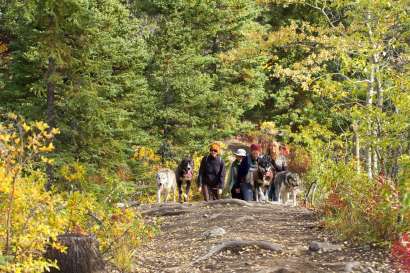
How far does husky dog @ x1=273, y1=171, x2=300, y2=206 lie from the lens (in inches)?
519

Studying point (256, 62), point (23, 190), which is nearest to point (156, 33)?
point (256, 62)

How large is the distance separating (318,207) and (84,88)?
611 cm

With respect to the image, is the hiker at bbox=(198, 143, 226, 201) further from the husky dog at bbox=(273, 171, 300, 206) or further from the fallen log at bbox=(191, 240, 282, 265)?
the fallen log at bbox=(191, 240, 282, 265)

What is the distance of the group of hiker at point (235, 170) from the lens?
1278 cm

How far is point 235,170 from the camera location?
13.2 metres

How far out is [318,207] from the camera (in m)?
10.5

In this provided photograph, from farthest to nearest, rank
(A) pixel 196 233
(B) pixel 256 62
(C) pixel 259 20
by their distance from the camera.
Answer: (C) pixel 259 20 → (B) pixel 256 62 → (A) pixel 196 233

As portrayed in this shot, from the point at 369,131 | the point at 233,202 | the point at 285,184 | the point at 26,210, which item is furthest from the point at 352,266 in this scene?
the point at 285,184

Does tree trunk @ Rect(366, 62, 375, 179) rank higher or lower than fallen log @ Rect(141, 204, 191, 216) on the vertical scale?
higher

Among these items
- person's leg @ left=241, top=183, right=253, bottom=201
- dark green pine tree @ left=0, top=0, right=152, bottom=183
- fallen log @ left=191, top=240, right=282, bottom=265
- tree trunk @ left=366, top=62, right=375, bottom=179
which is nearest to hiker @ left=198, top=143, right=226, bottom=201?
person's leg @ left=241, top=183, right=253, bottom=201

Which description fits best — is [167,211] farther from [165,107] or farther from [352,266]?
[165,107]

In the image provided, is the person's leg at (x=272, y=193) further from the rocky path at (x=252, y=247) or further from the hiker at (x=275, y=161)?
the rocky path at (x=252, y=247)

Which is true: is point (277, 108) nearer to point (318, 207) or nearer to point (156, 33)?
point (156, 33)

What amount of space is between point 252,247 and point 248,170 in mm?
4849
